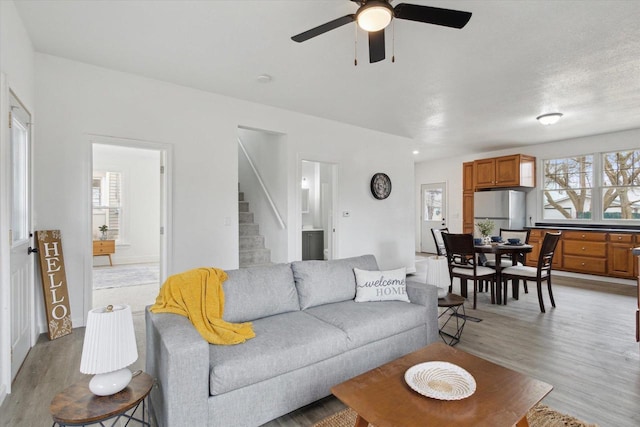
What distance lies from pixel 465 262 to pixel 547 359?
5.80 ft

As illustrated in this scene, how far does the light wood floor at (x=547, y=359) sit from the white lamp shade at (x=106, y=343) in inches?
37.9

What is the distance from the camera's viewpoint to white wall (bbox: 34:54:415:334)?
3.28 meters

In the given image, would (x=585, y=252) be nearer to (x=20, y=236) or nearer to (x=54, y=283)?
(x=54, y=283)

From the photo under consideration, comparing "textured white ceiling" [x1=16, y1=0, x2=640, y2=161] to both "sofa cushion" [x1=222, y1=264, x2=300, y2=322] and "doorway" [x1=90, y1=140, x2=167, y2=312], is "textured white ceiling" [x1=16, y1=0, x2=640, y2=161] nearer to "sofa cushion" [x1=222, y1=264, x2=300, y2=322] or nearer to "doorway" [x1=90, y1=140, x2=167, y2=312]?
"sofa cushion" [x1=222, y1=264, x2=300, y2=322]

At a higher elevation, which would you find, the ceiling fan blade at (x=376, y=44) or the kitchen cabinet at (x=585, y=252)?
the ceiling fan blade at (x=376, y=44)

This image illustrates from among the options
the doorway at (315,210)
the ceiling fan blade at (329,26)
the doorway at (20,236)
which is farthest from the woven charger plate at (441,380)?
the doorway at (315,210)

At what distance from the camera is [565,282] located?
227 inches

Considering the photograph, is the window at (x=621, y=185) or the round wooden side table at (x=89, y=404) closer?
the round wooden side table at (x=89, y=404)

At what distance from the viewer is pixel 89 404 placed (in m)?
1.37

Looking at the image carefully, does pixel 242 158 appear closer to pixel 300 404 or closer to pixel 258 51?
pixel 258 51

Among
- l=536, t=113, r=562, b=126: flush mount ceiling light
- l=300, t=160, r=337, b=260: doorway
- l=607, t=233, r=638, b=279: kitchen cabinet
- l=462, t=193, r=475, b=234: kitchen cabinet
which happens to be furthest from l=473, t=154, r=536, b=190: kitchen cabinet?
l=300, t=160, r=337, b=260: doorway

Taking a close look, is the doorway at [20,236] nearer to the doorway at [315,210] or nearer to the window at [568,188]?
the doorway at [315,210]

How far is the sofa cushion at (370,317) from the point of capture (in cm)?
225

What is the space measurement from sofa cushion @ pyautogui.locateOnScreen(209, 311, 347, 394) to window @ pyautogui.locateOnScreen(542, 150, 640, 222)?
685 cm
